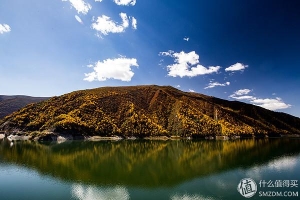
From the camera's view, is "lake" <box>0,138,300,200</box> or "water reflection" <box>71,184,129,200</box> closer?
"water reflection" <box>71,184,129,200</box>

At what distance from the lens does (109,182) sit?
5362cm

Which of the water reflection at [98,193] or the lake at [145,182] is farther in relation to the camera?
the lake at [145,182]

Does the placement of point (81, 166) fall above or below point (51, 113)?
below

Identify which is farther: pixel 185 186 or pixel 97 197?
pixel 185 186

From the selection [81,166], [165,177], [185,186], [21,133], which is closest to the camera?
[185,186]

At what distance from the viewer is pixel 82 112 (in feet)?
620

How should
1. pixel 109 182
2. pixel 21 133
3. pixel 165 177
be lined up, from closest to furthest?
pixel 109 182 < pixel 165 177 < pixel 21 133

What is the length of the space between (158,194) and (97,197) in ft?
34.8

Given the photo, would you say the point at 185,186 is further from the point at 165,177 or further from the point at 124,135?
the point at 124,135

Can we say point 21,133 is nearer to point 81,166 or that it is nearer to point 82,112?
point 82,112

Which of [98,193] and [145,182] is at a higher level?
[145,182]

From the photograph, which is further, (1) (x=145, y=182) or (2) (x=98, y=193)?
(1) (x=145, y=182)

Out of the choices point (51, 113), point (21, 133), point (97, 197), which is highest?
point (51, 113)

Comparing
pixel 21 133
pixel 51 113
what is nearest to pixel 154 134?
pixel 51 113
